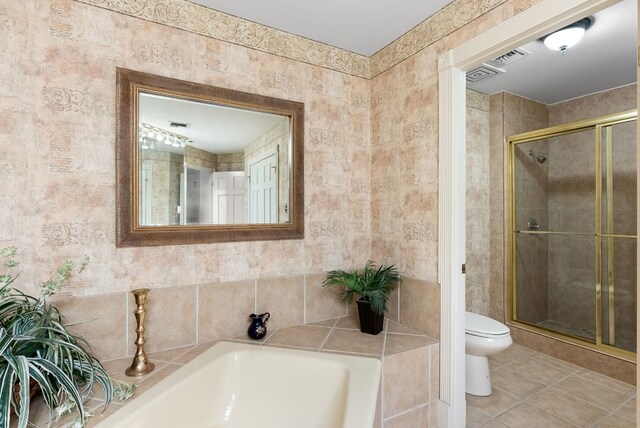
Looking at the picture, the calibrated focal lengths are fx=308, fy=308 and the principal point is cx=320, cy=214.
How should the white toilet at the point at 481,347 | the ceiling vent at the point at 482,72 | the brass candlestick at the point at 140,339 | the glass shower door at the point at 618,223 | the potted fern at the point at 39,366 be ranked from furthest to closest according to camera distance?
1. the glass shower door at the point at 618,223
2. the ceiling vent at the point at 482,72
3. the white toilet at the point at 481,347
4. the brass candlestick at the point at 140,339
5. the potted fern at the point at 39,366

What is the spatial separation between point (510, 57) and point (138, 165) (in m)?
2.53

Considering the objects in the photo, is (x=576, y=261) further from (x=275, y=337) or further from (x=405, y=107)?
(x=275, y=337)

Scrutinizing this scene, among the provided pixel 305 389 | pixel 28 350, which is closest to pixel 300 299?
pixel 305 389

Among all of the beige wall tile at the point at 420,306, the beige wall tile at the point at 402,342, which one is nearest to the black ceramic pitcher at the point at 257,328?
the beige wall tile at the point at 402,342

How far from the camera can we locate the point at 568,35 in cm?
185

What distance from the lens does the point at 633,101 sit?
2.69 metres

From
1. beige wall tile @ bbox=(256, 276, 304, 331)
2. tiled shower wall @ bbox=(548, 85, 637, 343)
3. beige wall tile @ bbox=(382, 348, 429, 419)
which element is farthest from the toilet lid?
tiled shower wall @ bbox=(548, 85, 637, 343)

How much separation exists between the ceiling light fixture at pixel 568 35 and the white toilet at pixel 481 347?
182 cm

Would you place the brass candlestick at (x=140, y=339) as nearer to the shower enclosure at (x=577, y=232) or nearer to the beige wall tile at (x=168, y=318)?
the beige wall tile at (x=168, y=318)

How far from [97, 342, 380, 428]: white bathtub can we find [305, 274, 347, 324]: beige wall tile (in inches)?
19.2

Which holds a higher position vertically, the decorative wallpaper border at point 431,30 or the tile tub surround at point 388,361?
the decorative wallpaper border at point 431,30

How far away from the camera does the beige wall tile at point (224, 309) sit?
170 cm

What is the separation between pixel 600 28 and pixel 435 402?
2420mm

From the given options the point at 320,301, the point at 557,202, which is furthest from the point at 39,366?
the point at 557,202
